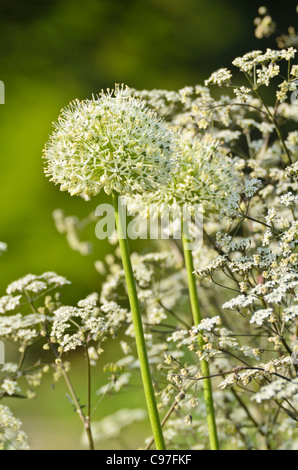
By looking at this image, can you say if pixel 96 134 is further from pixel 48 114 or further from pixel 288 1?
pixel 288 1

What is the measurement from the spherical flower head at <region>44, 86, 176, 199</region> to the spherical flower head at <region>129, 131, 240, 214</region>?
0.58 ft

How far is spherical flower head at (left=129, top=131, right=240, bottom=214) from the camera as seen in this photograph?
2.04 m

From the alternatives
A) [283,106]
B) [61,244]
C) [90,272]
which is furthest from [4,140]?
[283,106]

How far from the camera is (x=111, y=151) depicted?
5.87 ft

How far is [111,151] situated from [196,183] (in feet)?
1.34

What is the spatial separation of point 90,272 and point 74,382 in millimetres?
1243

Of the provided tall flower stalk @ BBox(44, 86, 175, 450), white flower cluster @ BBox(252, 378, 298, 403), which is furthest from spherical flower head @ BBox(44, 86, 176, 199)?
white flower cluster @ BBox(252, 378, 298, 403)

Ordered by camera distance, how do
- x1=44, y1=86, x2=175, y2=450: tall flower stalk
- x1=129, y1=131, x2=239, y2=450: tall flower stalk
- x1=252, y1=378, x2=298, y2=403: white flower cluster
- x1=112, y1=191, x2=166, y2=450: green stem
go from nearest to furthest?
x1=252, y1=378, x2=298, y2=403: white flower cluster, x1=112, y1=191, x2=166, y2=450: green stem, x1=44, y1=86, x2=175, y2=450: tall flower stalk, x1=129, y1=131, x2=239, y2=450: tall flower stalk

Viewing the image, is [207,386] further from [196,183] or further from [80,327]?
[196,183]

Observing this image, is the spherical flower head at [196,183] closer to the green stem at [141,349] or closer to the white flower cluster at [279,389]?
the green stem at [141,349]

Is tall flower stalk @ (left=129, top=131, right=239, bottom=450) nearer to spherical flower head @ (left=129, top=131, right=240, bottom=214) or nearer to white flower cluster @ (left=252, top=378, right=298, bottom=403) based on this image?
spherical flower head @ (left=129, top=131, right=240, bottom=214)

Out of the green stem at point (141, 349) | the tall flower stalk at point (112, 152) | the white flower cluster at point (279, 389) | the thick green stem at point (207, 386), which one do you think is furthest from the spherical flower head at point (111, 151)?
the white flower cluster at point (279, 389)
